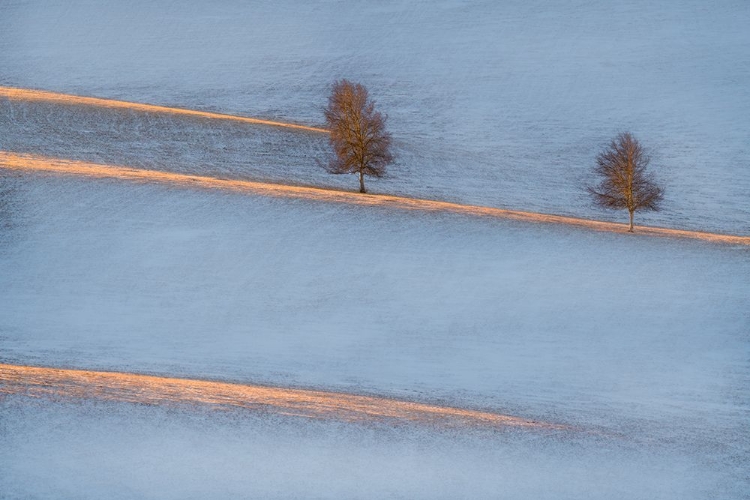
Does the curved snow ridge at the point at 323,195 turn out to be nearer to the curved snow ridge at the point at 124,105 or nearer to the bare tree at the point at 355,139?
the bare tree at the point at 355,139

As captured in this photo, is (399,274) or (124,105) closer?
(399,274)

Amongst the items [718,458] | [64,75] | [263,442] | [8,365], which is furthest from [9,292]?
[64,75]

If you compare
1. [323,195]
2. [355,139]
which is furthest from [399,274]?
[355,139]

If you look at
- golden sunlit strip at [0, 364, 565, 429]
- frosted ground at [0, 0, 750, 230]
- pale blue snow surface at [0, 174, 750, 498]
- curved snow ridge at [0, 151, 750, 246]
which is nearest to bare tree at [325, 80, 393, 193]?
curved snow ridge at [0, 151, 750, 246]

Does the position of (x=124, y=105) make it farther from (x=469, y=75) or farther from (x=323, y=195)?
(x=469, y=75)

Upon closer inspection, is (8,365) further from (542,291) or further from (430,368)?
(542,291)

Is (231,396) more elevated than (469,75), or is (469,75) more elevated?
(469,75)
